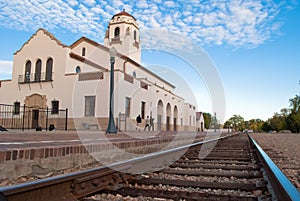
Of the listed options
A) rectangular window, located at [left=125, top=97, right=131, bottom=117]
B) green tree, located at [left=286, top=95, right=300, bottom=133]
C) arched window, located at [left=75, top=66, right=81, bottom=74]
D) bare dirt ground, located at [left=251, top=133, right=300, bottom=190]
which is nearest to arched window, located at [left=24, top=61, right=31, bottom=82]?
arched window, located at [left=75, top=66, right=81, bottom=74]

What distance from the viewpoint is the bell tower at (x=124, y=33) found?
118 ft

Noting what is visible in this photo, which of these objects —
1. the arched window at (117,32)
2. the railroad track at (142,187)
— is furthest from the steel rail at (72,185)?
the arched window at (117,32)

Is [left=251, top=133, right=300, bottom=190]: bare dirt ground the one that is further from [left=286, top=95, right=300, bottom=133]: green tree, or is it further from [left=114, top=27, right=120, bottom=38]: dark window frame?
[left=286, top=95, right=300, bottom=133]: green tree

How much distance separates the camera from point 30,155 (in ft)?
11.5

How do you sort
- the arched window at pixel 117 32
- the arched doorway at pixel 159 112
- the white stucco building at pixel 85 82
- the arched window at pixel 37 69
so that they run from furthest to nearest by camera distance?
the arched window at pixel 117 32 < the arched doorway at pixel 159 112 < the arched window at pixel 37 69 < the white stucco building at pixel 85 82

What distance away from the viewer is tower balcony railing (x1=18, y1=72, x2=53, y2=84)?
2853 centimetres

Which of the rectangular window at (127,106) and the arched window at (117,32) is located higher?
the arched window at (117,32)

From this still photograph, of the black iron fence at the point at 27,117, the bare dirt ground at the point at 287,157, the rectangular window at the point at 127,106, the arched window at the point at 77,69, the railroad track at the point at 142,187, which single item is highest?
the arched window at the point at 77,69

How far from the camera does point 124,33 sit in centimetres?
3609

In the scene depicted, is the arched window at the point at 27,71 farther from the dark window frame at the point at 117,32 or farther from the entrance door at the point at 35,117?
the dark window frame at the point at 117,32

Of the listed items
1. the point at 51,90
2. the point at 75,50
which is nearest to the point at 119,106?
the point at 51,90

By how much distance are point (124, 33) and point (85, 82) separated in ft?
41.5

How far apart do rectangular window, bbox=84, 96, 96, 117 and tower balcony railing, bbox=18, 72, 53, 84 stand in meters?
5.21

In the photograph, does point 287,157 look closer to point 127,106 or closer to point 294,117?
point 127,106
